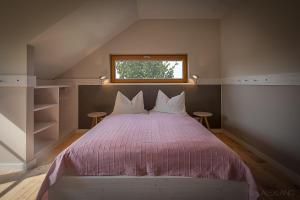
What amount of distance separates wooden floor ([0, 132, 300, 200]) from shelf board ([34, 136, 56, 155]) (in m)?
0.19

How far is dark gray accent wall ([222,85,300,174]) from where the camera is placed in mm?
2172

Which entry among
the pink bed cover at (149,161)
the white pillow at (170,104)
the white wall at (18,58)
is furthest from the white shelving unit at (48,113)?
the pink bed cover at (149,161)

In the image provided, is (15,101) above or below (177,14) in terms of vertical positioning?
below

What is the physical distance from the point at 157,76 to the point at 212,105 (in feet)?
4.14

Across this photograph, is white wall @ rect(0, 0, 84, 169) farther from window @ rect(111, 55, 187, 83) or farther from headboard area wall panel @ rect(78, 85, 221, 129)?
window @ rect(111, 55, 187, 83)

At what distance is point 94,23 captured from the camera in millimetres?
3057

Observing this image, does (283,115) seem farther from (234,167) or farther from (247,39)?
(247,39)

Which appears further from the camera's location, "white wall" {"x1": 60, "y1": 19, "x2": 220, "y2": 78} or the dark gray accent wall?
"white wall" {"x1": 60, "y1": 19, "x2": 220, "y2": 78}

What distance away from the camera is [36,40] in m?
2.47

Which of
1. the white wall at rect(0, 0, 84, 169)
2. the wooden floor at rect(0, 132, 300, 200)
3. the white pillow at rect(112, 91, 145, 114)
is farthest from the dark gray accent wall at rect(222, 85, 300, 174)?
the white wall at rect(0, 0, 84, 169)

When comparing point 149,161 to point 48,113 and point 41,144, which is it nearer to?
point 41,144

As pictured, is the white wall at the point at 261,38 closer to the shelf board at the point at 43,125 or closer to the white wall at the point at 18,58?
the white wall at the point at 18,58

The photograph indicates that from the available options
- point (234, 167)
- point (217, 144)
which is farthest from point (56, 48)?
point (234, 167)

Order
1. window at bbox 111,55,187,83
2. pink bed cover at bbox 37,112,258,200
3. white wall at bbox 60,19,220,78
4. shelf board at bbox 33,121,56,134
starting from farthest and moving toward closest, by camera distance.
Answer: window at bbox 111,55,187,83 < white wall at bbox 60,19,220,78 < shelf board at bbox 33,121,56,134 < pink bed cover at bbox 37,112,258,200
